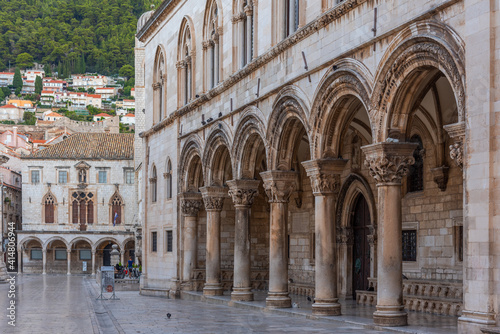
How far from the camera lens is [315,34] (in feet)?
60.7

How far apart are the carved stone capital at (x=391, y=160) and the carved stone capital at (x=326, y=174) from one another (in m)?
2.69

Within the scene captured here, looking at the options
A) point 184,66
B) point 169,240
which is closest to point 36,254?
point 169,240

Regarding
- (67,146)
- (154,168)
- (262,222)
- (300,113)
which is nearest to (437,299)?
(300,113)

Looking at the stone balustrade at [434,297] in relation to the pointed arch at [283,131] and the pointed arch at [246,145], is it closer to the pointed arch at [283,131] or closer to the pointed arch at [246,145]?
the pointed arch at [283,131]

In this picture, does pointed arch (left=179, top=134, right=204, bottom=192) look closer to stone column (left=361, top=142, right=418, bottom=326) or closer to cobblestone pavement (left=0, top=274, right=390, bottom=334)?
cobblestone pavement (left=0, top=274, right=390, bottom=334)

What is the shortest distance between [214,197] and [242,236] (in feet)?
9.97

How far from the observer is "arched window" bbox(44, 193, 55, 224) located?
7656cm

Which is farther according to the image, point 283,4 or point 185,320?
point 283,4

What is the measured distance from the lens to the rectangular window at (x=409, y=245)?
20.4 m

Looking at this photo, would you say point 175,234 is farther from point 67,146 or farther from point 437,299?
point 67,146

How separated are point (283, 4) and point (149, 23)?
15.4 meters

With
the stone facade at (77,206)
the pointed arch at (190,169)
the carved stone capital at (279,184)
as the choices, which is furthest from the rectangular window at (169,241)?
the stone facade at (77,206)

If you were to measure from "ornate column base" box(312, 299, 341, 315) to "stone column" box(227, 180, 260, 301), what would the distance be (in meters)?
5.82

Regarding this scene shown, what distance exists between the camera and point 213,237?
26.3 m
